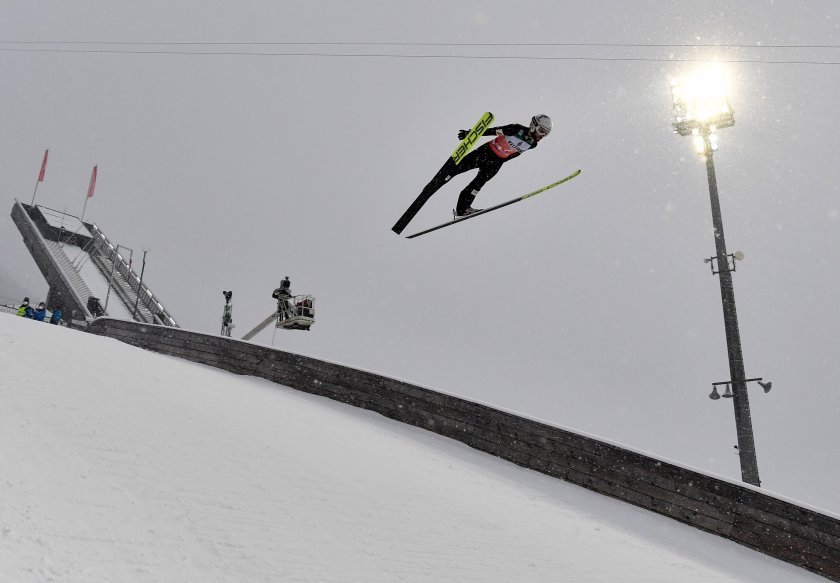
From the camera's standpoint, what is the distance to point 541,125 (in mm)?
8891

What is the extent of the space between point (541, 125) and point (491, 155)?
3.34 ft

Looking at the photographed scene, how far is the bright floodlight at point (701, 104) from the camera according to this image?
13625mm

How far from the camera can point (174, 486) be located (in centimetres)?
403

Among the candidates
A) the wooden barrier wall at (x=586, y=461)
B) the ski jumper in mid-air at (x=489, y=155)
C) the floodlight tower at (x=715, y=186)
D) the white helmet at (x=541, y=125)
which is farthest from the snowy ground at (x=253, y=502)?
the white helmet at (x=541, y=125)

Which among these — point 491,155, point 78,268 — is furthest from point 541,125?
point 78,268

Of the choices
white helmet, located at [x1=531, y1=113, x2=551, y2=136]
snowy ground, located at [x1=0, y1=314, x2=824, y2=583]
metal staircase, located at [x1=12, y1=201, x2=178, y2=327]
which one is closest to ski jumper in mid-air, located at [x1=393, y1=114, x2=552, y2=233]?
white helmet, located at [x1=531, y1=113, x2=551, y2=136]

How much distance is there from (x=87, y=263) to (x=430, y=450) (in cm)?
3881

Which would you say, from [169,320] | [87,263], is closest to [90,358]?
[169,320]

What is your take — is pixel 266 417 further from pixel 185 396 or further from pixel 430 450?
pixel 430 450

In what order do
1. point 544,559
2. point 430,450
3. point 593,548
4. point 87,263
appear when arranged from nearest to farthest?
point 544,559 → point 593,548 → point 430,450 → point 87,263

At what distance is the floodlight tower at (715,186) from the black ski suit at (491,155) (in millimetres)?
4658

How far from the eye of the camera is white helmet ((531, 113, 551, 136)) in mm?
8891

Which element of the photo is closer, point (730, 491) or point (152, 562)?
point (152, 562)

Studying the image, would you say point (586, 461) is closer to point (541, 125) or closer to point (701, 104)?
point (541, 125)
